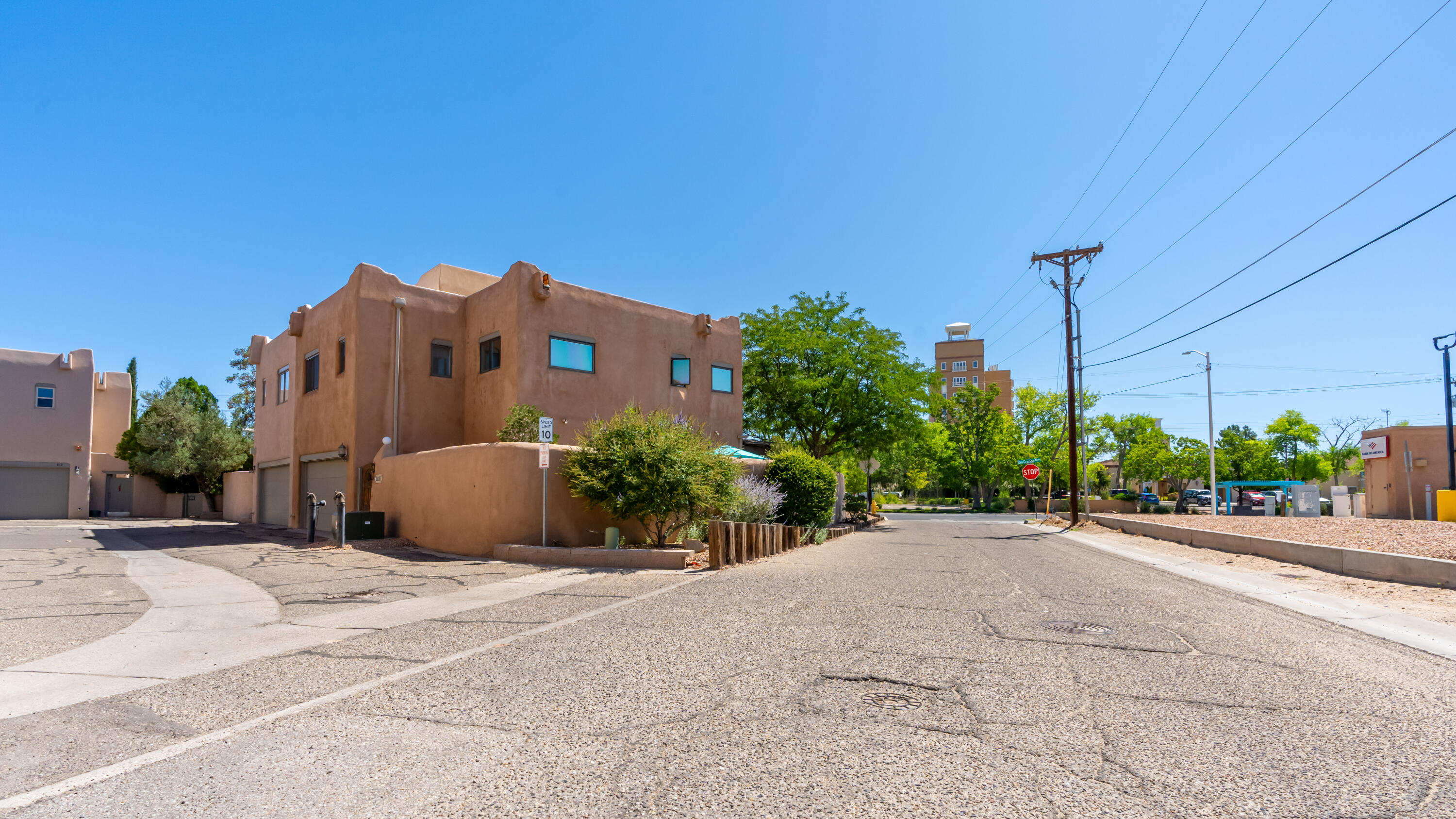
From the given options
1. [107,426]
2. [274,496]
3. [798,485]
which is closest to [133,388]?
[107,426]

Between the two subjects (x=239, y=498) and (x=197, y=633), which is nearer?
(x=197, y=633)

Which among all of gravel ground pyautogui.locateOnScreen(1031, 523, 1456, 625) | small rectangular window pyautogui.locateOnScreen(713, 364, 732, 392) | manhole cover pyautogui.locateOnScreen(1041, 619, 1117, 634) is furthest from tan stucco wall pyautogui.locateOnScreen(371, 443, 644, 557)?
gravel ground pyautogui.locateOnScreen(1031, 523, 1456, 625)

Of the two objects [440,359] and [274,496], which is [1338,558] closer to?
[440,359]

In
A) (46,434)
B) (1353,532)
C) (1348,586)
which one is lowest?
(1348,586)

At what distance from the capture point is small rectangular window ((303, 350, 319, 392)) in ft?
76.1

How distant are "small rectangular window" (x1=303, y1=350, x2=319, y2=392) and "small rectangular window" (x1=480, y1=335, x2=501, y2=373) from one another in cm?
544

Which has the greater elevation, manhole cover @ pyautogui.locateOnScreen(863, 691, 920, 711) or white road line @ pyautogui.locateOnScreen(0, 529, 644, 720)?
manhole cover @ pyautogui.locateOnScreen(863, 691, 920, 711)

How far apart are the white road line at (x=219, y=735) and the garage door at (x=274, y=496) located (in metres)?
21.7

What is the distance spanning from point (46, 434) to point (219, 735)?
40.8 meters

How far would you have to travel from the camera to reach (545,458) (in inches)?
574

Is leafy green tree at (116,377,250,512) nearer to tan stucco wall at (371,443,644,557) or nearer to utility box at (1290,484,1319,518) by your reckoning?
tan stucco wall at (371,443,644,557)

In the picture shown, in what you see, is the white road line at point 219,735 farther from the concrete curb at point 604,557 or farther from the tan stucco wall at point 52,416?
the tan stucco wall at point 52,416

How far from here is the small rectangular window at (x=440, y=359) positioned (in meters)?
21.7

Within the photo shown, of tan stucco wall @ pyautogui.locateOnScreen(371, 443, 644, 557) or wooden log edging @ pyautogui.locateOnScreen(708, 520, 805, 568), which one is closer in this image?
wooden log edging @ pyautogui.locateOnScreen(708, 520, 805, 568)
